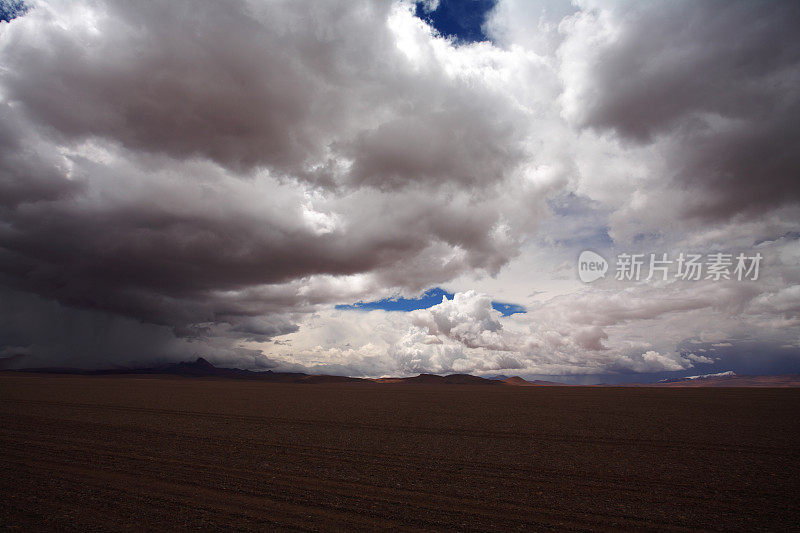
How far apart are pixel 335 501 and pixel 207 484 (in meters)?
4.92

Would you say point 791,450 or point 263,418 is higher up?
point 791,450

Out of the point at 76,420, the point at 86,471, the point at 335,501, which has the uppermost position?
the point at 335,501

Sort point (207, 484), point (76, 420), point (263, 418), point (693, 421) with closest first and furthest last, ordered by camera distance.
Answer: point (207, 484), point (76, 420), point (263, 418), point (693, 421)

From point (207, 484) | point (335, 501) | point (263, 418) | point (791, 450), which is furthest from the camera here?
point (263, 418)

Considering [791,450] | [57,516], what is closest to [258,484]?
[57,516]

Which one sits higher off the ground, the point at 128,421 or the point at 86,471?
the point at 86,471

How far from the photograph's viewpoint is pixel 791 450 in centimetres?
2277

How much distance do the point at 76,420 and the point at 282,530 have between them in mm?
28816

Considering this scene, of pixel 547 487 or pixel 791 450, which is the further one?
pixel 791 450

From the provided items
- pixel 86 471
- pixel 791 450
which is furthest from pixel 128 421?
pixel 791 450

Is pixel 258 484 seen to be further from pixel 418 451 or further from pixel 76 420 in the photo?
pixel 76 420

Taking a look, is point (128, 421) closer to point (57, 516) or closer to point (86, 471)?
point (86, 471)

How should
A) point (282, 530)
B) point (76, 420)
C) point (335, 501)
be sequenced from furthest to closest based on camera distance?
point (76, 420) < point (335, 501) < point (282, 530)

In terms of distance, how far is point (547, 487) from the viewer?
14.5 metres
